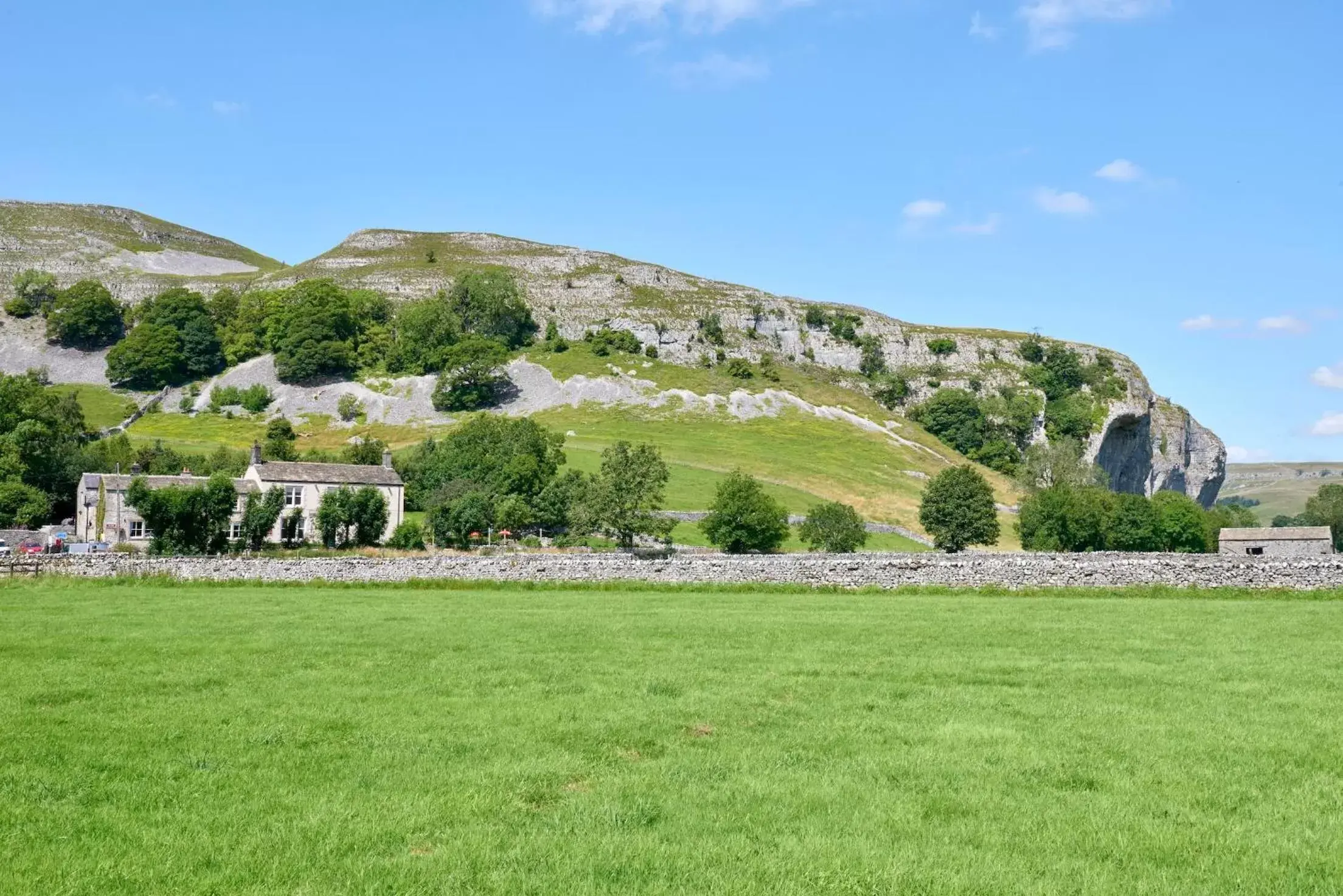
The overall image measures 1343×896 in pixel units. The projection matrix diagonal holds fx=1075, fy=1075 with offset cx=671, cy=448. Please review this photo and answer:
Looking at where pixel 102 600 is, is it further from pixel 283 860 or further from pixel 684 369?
pixel 684 369

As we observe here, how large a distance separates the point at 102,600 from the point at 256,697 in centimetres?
2246

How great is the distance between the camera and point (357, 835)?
8625 millimetres

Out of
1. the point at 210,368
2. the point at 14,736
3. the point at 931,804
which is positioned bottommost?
the point at 14,736

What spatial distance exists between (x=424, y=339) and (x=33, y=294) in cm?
7661

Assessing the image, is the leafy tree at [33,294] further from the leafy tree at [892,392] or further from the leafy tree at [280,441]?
the leafy tree at [892,392]

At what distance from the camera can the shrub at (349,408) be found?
138m

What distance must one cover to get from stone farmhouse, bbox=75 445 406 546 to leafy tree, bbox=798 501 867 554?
3135 cm

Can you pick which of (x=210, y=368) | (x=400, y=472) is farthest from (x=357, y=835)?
(x=210, y=368)

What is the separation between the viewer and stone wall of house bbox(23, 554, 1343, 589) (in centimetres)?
4000

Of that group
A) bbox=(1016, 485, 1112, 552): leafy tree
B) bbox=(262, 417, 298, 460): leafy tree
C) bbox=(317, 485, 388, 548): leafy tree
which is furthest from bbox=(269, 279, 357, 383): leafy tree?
bbox=(1016, 485, 1112, 552): leafy tree

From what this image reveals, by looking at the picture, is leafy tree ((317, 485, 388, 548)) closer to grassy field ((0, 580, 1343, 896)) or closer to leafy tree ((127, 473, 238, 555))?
leafy tree ((127, 473, 238, 555))

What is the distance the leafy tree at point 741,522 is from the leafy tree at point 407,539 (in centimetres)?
2006

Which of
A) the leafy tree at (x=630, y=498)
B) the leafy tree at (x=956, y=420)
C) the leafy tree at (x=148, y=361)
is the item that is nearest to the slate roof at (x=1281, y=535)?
the leafy tree at (x=630, y=498)

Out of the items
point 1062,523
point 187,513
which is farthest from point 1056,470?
point 187,513
